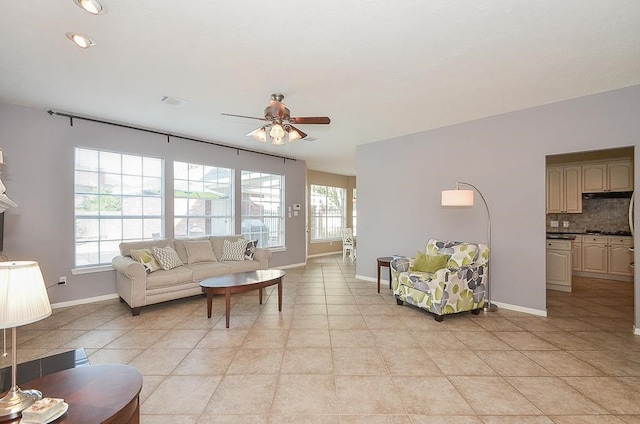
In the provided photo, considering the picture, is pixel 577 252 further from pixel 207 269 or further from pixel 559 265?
pixel 207 269

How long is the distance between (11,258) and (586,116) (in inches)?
298

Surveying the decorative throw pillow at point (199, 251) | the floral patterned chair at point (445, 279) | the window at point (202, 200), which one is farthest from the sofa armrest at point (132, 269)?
the floral patterned chair at point (445, 279)

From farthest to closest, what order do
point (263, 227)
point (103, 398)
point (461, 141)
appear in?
point (263, 227) < point (461, 141) < point (103, 398)

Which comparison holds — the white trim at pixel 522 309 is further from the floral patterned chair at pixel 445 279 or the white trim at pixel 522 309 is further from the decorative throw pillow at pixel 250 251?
the decorative throw pillow at pixel 250 251

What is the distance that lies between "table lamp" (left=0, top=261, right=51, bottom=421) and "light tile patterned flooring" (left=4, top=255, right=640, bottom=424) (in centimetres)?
92

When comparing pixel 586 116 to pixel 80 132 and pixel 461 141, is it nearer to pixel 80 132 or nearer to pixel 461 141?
pixel 461 141

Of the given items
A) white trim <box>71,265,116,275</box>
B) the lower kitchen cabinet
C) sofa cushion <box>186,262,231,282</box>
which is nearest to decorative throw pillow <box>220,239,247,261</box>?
sofa cushion <box>186,262,231,282</box>

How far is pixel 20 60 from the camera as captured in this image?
8.95 feet

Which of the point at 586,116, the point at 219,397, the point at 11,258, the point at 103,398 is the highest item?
the point at 586,116

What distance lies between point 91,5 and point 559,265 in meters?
7.01

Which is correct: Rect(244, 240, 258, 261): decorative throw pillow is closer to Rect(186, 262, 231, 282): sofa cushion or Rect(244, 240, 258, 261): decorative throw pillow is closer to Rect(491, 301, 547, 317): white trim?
Rect(186, 262, 231, 282): sofa cushion

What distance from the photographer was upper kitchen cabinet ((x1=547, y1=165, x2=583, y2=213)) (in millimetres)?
5867

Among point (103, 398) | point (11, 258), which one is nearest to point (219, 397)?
point (103, 398)

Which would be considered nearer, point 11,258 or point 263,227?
point 11,258
